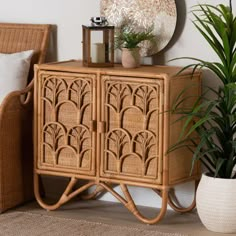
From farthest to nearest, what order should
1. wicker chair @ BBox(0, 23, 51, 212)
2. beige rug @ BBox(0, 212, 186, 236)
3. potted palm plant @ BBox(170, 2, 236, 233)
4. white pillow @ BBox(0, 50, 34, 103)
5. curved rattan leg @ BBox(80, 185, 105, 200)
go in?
curved rattan leg @ BBox(80, 185, 105, 200) < white pillow @ BBox(0, 50, 34, 103) < wicker chair @ BBox(0, 23, 51, 212) < beige rug @ BBox(0, 212, 186, 236) < potted palm plant @ BBox(170, 2, 236, 233)

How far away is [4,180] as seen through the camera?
418 cm

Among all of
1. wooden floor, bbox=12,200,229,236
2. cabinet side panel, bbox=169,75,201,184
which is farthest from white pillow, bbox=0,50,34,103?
cabinet side panel, bbox=169,75,201,184

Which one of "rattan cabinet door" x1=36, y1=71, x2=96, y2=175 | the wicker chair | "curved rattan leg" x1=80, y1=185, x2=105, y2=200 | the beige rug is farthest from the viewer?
"curved rattan leg" x1=80, y1=185, x2=105, y2=200

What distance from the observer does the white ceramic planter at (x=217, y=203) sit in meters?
3.78

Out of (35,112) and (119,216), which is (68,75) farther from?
(119,216)

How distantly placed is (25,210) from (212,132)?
116 cm

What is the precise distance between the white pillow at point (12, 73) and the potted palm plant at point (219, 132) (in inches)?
37.1

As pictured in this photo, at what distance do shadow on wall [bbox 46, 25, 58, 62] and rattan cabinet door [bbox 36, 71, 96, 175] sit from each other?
1.43 ft

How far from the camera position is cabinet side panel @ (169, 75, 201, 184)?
12.7ft

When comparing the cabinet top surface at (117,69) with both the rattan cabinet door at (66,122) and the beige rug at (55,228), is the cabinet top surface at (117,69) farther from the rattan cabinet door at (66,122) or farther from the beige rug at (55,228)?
the beige rug at (55,228)

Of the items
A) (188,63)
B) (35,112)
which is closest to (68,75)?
(35,112)

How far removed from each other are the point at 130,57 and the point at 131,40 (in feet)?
0.32

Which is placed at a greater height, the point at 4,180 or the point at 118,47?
the point at 118,47

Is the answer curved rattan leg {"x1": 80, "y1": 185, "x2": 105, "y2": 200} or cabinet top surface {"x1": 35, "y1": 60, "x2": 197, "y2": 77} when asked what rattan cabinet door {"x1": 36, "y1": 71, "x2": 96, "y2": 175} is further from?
curved rattan leg {"x1": 80, "y1": 185, "x2": 105, "y2": 200}
